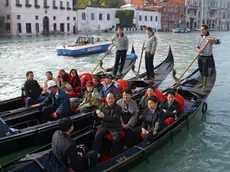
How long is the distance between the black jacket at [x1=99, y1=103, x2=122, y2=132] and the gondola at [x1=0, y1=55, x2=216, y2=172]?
1.02 ft

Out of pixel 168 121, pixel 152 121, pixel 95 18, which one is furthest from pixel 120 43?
pixel 95 18

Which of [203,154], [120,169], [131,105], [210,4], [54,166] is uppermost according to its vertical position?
[210,4]

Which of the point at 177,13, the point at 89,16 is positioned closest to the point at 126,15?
the point at 89,16

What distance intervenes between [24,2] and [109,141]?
29.4m

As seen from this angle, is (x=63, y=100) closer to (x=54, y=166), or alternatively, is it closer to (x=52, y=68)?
(x=54, y=166)

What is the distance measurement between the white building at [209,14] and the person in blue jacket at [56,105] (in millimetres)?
52417

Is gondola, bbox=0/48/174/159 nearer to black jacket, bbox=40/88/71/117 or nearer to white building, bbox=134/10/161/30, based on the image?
black jacket, bbox=40/88/71/117

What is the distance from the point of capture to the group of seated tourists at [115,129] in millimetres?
2531

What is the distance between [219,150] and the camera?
4.35 metres

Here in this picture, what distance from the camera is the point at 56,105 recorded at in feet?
14.3

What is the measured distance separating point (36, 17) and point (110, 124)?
98.4 feet

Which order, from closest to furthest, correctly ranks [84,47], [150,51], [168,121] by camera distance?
[168,121] < [150,51] < [84,47]

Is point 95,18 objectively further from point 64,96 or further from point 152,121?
point 152,121

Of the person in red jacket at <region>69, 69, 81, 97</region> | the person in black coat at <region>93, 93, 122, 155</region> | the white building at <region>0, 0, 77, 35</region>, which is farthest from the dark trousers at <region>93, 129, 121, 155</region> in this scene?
the white building at <region>0, 0, 77, 35</region>
